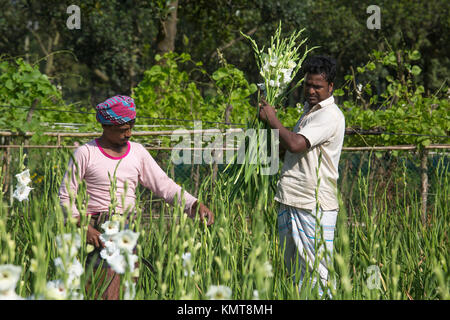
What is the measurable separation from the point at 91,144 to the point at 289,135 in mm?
855

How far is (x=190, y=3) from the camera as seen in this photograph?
38.8 feet

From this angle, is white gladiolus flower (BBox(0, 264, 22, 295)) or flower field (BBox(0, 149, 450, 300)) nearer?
white gladiolus flower (BBox(0, 264, 22, 295))

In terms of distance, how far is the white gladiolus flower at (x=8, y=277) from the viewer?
1.24m

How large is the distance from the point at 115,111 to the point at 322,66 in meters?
0.94

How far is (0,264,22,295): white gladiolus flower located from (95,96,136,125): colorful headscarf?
3.73 ft

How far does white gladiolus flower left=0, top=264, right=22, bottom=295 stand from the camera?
1.24 meters

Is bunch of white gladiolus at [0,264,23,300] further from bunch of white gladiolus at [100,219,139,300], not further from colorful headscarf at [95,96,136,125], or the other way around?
colorful headscarf at [95,96,136,125]

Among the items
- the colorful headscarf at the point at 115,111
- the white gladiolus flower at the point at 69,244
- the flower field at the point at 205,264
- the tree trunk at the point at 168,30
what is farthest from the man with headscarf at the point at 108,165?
the tree trunk at the point at 168,30

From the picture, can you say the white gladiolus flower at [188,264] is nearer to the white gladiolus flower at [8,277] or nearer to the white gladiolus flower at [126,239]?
the white gladiolus flower at [126,239]

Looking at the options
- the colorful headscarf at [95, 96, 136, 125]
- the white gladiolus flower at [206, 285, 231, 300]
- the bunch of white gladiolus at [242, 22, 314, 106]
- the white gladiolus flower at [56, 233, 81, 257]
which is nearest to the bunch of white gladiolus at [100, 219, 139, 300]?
the white gladiolus flower at [56, 233, 81, 257]

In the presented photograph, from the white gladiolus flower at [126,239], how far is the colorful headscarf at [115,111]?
97 cm
